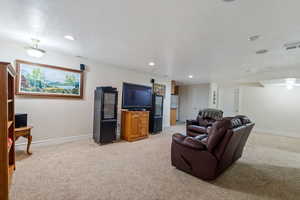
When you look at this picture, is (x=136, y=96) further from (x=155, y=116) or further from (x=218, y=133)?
(x=218, y=133)

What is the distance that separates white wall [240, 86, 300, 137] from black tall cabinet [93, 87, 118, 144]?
6.27m

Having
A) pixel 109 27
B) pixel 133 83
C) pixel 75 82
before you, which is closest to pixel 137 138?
pixel 133 83

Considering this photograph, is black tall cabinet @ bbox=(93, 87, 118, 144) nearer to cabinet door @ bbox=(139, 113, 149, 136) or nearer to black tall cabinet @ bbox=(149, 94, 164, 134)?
cabinet door @ bbox=(139, 113, 149, 136)

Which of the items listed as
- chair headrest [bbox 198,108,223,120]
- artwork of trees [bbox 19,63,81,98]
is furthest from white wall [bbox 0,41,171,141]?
chair headrest [bbox 198,108,223,120]

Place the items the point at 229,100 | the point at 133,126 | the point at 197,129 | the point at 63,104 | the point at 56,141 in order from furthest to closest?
the point at 229,100, the point at 197,129, the point at 133,126, the point at 63,104, the point at 56,141

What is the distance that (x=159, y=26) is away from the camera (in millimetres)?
2135

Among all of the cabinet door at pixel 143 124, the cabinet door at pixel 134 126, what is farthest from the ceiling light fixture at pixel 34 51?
the cabinet door at pixel 143 124

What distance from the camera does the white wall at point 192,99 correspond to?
26.2ft

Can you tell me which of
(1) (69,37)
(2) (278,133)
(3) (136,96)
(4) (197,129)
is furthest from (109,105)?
(2) (278,133)

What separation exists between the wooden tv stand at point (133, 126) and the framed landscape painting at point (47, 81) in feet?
4.82

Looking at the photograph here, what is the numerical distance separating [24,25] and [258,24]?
361 cm

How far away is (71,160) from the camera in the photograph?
2738 millimetres

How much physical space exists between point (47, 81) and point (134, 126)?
8.40 feet

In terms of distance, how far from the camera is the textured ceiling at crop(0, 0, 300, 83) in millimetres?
1668
